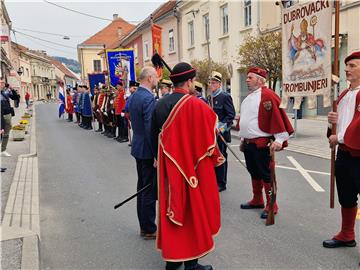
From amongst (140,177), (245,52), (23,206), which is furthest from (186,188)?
(245,52)

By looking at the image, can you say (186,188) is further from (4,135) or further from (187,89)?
(4,135)

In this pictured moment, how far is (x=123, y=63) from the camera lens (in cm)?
1227

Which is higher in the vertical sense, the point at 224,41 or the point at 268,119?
the point at 224,41

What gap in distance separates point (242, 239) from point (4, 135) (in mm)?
6600

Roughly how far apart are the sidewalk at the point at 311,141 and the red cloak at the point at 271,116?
4459 mm

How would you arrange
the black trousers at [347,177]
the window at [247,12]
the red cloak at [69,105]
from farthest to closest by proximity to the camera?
1. the red cloak at [69,105]
2. the window at [247,12]
3. the black trousers at [347,177]

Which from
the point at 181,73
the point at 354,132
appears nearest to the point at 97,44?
the point at 181,73

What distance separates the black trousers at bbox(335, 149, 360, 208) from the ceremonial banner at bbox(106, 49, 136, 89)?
9.20 metres

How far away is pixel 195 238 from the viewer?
303 cm

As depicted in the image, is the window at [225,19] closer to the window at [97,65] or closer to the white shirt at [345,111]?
the white shirt at [345,111]

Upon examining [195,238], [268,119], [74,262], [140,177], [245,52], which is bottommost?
[74,262]

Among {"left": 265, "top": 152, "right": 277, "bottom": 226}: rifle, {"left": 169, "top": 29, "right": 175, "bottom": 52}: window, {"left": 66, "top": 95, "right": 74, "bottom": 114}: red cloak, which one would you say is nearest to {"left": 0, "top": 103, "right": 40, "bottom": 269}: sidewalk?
{"left": 265, "top": 152, "right": 277, "bottom": 226}: rifle

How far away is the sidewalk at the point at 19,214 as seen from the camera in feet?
11.0

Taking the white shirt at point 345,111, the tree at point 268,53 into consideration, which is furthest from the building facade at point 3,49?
the white shirt at point 345,111
